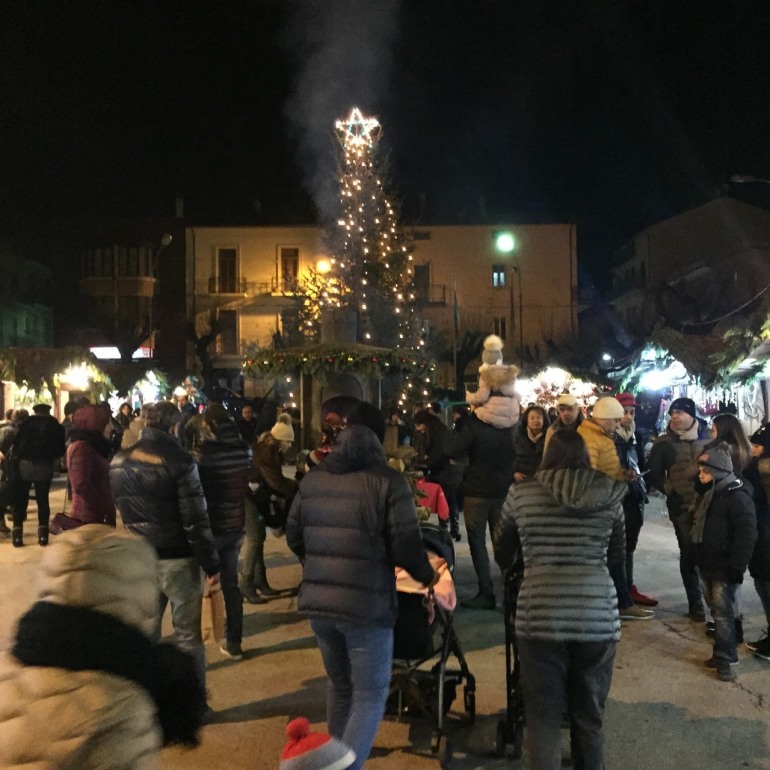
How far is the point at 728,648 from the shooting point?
5.47 metres

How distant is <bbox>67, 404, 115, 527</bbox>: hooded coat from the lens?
6.21m

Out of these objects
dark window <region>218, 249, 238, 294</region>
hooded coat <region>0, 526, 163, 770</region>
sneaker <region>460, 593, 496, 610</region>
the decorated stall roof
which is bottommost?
sneaker <region>460, 593, 496, 610</region>

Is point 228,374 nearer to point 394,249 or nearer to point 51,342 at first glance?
point 51,342

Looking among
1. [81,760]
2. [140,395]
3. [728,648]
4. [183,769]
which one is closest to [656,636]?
[728,648]

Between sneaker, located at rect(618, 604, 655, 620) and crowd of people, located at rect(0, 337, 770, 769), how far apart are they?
0.01m

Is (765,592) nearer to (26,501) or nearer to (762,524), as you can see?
(762,524)

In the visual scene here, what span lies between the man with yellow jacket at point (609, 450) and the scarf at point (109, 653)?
14.1 ft

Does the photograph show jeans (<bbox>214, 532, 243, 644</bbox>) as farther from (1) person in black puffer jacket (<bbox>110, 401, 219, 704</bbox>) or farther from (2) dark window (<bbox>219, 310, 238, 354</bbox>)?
(2) dark window (<bbox>219, 310, 238, 354</bbox>)

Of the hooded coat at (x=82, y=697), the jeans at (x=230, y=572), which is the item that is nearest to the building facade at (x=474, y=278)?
the jeans at (x=230, y=572)

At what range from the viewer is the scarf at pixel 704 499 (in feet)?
18.3

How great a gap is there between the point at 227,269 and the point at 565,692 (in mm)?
40280

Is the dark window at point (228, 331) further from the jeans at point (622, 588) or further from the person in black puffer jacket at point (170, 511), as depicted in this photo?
the person in black puffer jacket at point (170, 511)

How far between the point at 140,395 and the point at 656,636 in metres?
20.8

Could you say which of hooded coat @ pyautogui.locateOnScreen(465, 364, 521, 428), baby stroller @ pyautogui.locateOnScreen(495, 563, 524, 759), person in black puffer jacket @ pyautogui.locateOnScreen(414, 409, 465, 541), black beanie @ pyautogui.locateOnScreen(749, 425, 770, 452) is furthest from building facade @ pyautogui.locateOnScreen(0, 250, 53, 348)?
baby stroller @ pyautogui.locateOnScreen(495, 563, 524, 759)
